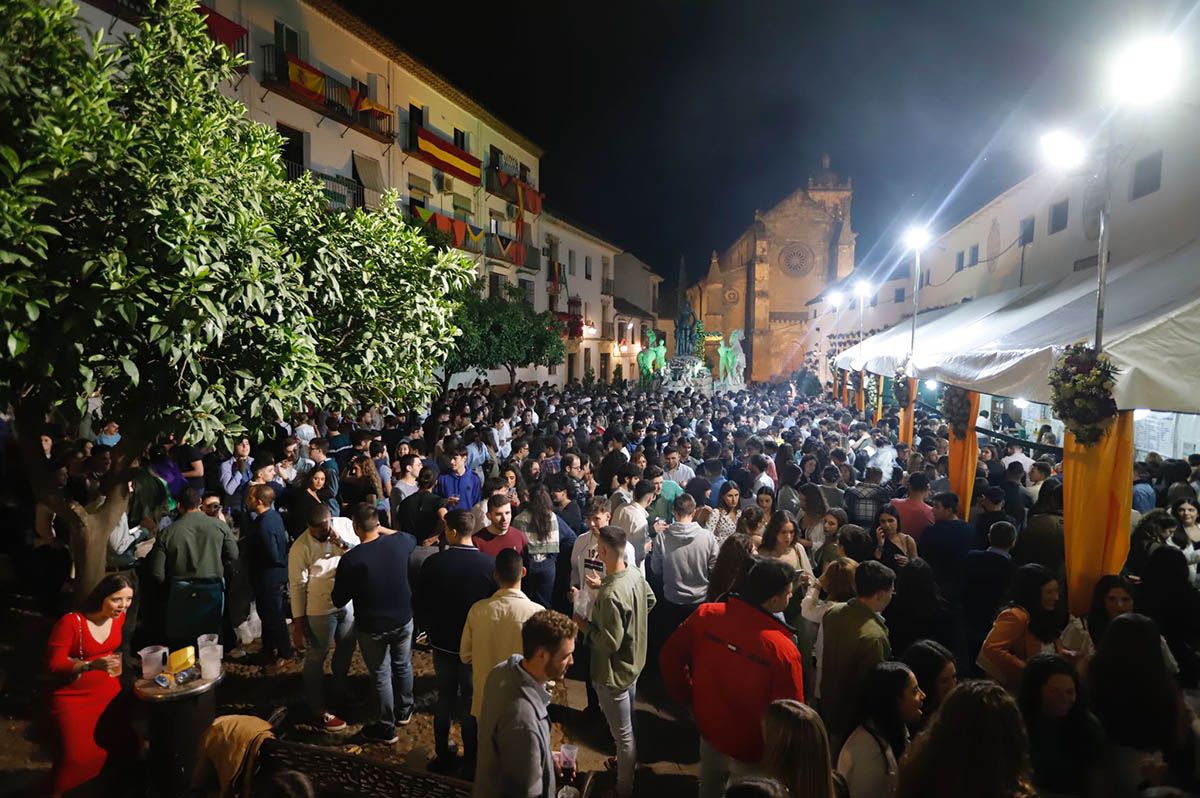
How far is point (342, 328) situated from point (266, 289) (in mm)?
1057

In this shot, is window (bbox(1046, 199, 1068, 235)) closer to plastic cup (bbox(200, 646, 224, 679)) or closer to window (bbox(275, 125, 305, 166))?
plastic cup (bbox(200, 646, 224, 679))

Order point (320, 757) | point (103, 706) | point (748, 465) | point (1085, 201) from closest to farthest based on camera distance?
point (320, 757), point (103, 706), point (748, 465), point (1085, 201)

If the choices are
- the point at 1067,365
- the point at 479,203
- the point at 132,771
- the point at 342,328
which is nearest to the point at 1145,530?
the point at 1067,365

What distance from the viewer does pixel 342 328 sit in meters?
5.21

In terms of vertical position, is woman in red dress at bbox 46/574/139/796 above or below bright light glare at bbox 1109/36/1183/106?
below

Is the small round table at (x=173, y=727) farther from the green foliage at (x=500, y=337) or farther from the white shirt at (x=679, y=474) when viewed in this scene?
the green foliage at (x=500, y=337)

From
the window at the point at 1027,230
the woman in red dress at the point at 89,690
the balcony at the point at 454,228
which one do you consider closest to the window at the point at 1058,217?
the window at the point at 1027,230

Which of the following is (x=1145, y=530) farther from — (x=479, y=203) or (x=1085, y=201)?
(x=479, y=203)

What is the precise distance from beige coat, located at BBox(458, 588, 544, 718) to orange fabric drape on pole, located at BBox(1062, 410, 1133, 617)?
14.0 ft

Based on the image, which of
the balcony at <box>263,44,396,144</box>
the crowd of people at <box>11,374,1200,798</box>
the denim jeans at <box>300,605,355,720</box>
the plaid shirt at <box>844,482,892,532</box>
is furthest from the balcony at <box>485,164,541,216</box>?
the denim jeans at <box>300,605,355,720</box>

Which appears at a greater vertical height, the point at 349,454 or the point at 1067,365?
the point at 1067,365

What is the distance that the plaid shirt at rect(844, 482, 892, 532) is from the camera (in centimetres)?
694

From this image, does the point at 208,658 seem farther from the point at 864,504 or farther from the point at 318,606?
the point at 864,504

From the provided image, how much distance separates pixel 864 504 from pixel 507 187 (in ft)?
76.4
